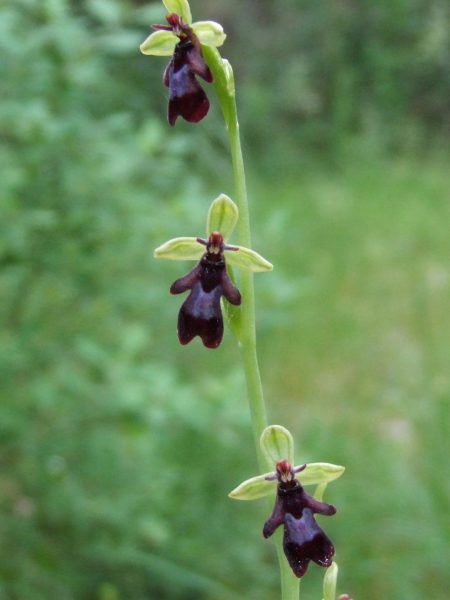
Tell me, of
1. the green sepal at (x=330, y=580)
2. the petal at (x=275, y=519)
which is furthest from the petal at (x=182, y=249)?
the green sepal at (x=330, y=580)

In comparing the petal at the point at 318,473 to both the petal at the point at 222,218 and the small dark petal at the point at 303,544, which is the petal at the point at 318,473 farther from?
the petal at the point at 222,218

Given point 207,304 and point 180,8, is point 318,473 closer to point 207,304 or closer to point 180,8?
point 207,304

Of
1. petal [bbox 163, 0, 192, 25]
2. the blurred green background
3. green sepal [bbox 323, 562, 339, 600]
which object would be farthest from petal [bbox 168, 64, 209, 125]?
the blurred green background

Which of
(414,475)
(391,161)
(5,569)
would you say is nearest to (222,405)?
(5,569)

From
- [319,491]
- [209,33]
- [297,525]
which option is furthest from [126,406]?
[209,33]

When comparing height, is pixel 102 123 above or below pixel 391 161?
below

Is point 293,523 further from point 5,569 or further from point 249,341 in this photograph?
point 5,569

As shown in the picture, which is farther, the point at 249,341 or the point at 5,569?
the point at 5,569
